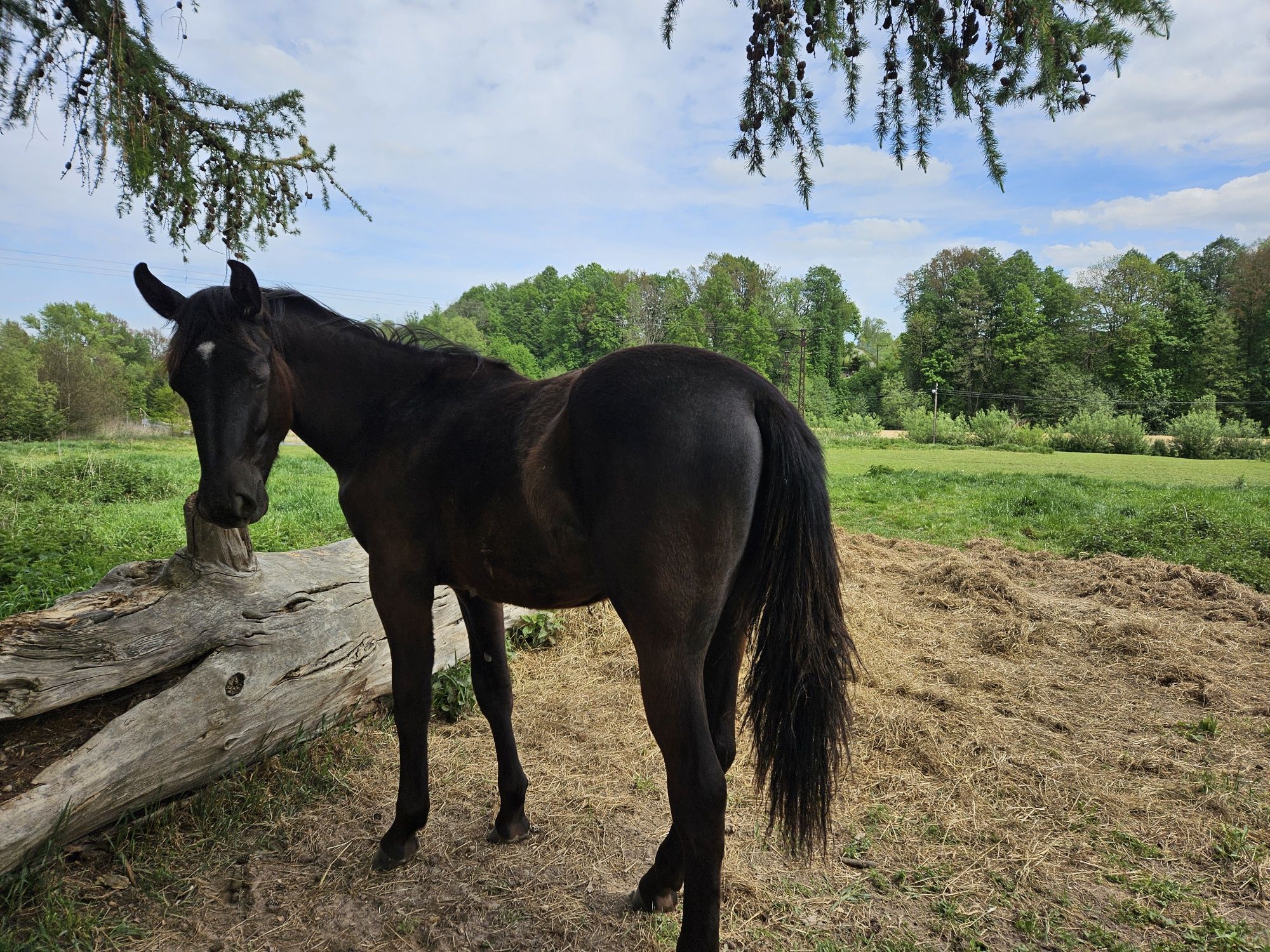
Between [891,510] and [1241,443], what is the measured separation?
1535cm

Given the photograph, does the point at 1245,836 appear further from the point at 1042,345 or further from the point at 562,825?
the point at 1042,345

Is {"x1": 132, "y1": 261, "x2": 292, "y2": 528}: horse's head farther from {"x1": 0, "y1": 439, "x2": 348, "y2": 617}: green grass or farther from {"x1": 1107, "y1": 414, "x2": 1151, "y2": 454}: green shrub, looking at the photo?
{"x1": 1107, "y1": 414, "x2": 1151, "y2": 454}: green shrub

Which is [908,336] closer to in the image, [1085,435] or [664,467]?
[1085,435]

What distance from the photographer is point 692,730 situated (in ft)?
5.90

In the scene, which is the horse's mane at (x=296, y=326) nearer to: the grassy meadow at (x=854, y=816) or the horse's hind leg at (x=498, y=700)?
the horse's hind leg at (x=498, y=700)

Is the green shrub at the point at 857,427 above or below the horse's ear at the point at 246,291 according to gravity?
below

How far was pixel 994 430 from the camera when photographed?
24844 millimetres

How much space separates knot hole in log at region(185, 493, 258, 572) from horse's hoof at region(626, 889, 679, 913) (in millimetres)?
2419

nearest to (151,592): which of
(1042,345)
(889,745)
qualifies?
(889,745)

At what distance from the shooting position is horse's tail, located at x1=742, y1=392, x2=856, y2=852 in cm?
192

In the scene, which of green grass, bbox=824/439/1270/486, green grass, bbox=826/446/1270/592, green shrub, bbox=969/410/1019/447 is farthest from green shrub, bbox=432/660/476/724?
green shrub, bbox=969/410/1019/447

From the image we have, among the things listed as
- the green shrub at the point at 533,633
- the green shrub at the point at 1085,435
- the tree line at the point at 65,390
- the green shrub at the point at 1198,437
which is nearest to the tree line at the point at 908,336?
the tree line at the point at 65,390

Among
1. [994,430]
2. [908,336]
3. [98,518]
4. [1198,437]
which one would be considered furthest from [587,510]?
[908,336]

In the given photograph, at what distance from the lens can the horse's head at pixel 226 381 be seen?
2.17 m
